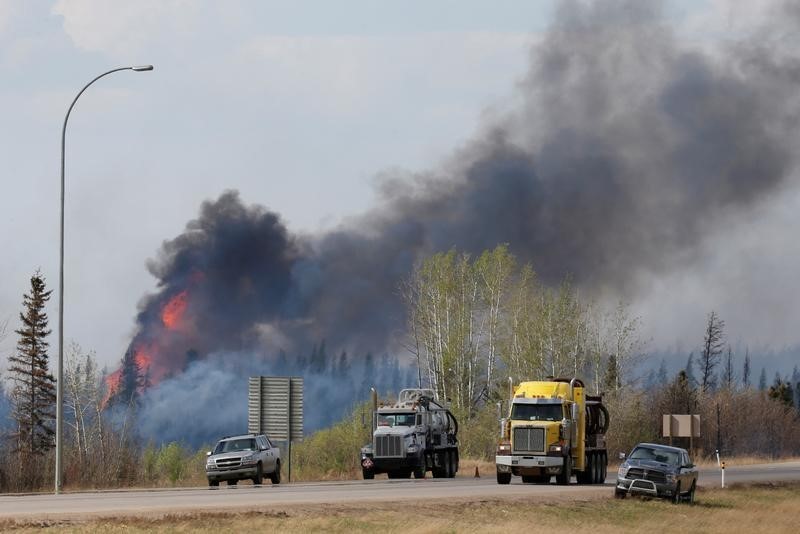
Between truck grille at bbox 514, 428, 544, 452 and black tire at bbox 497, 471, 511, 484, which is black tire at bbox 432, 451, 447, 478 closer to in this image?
black tire at bbox 497, 471, 511, 484

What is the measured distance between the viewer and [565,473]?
5088 centimetres

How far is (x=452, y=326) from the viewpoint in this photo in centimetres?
9656

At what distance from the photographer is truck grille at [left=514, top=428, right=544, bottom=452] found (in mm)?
49656

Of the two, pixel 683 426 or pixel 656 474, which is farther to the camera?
pixel 683 426

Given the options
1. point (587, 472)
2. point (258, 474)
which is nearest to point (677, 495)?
point (587, 472)

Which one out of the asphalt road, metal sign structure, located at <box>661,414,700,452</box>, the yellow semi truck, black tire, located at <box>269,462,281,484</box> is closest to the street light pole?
the asphalt road

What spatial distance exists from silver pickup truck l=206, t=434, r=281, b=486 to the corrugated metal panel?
605 cm

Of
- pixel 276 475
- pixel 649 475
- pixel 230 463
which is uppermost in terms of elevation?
pixel 230 463

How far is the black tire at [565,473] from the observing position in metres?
50.5

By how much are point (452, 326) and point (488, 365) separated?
3.98 m

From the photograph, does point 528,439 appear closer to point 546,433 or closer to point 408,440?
point 546,433

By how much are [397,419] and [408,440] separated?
1164mm

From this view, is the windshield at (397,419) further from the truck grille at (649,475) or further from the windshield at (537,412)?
the truck grille at (649,475)

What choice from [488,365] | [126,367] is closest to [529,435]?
[488,365]
